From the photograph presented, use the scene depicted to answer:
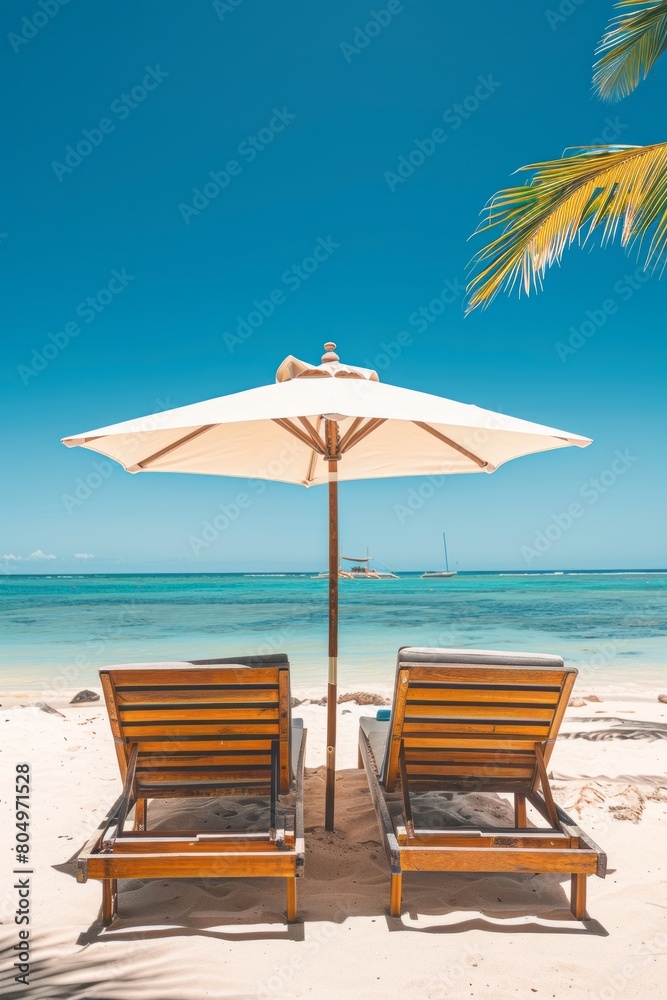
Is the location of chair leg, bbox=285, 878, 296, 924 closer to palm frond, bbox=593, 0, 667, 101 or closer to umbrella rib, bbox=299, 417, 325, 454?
umbrella rib, bbox=299, 417, 325, 454

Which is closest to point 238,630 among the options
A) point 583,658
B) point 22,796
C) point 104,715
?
point 583,658

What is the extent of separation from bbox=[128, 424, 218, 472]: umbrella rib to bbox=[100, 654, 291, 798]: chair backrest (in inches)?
55.8

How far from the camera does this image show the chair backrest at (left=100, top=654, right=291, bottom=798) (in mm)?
2682

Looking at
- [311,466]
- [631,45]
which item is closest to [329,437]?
[311,466]

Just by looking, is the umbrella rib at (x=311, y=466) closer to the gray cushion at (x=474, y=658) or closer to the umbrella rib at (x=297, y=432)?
the umbrella rib at (x=297, y=432)

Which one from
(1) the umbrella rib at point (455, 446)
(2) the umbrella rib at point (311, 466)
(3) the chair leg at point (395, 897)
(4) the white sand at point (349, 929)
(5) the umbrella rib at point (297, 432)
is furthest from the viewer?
(2) the umbrella rib at point (311, 466)

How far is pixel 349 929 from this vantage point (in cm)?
241

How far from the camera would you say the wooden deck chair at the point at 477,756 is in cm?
246

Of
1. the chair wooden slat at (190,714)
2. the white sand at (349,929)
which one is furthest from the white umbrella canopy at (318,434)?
the white sand at (349,929)

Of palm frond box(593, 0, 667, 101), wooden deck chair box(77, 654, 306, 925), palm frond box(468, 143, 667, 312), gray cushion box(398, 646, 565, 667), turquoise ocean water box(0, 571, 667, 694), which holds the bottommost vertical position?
turquoise ocean water box(0, 571, 667, 694)

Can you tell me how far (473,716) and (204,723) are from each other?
49.7 inches

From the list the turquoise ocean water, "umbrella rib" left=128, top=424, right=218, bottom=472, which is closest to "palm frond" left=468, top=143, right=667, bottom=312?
"umbrella rib" left=128, top=424, right=218, bottom=472

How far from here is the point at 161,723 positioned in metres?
2.75

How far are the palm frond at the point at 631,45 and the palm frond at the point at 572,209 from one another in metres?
1.49
